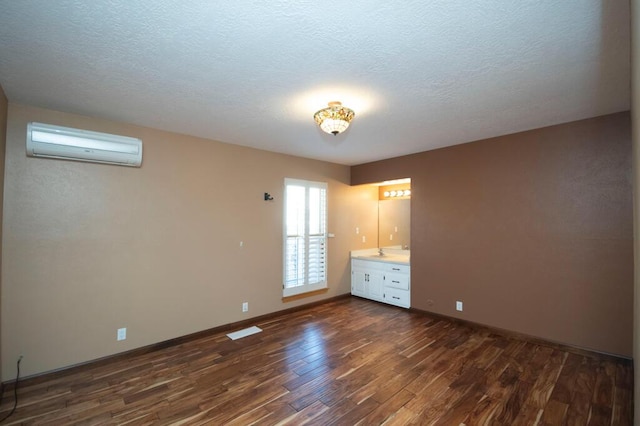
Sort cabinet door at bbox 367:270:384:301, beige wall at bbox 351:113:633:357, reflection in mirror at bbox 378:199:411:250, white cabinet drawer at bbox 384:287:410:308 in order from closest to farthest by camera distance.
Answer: beige wall at bbox 351:113:633:357 → white cabinet drawer at bbox 384:287:410:308 → cabinet door at bbox 367:270:384:301 → reflection in mirror at bbox 378:199:411:250

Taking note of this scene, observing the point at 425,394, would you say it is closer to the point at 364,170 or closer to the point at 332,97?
the point at 332,97

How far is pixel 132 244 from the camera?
3.21m

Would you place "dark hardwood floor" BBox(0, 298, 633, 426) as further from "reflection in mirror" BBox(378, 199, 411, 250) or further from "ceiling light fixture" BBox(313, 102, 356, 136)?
"ceiling light fixture" BBox(313, 102, 356, 136)

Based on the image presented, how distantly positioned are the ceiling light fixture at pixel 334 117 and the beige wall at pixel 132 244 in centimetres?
190

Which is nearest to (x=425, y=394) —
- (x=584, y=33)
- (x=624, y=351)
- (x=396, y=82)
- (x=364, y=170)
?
(x=624, y=351)

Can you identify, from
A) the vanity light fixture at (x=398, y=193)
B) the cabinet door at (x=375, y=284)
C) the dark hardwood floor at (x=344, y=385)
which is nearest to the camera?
the dark hardwood floor at (x=344, y=385)

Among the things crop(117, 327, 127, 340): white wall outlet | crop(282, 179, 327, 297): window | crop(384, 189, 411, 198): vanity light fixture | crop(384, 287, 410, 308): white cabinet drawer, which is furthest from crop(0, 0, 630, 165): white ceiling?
crop(384, 287, 410, 308): white cabinet drawer

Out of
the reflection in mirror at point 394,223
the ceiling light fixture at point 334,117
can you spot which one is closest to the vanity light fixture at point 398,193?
the reflection in mirror at point 394,223

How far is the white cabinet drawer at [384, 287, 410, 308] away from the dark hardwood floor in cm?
105

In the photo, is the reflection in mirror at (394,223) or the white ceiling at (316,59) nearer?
the white ceiling at (316,59)

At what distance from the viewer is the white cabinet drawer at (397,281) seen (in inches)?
187

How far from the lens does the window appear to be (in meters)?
4.60

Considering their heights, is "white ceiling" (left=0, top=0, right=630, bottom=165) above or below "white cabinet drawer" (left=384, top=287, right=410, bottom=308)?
above

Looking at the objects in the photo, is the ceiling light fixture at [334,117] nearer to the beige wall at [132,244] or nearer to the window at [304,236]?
the beige wall at [132,244]
